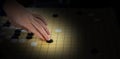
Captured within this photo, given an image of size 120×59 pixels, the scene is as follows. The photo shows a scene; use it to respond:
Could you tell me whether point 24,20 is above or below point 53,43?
above

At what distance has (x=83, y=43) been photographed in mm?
1421

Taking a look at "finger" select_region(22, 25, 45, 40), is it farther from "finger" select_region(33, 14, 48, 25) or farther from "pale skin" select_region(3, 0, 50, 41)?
"finger" select_region(33, 14, 48, 25)

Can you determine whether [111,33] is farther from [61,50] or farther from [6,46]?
[6,46]

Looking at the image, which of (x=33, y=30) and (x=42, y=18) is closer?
(x=33, y=30)

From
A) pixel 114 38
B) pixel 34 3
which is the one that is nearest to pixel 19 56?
pixel 114 38

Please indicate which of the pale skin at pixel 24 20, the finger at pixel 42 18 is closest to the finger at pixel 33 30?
the pale skin at pixel 24 20

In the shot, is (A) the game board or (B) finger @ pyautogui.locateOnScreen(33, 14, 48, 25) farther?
(B) finger @ pyautogui.locateOnScreen(33, 14, 48, 25)

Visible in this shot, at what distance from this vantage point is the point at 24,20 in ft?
4.79

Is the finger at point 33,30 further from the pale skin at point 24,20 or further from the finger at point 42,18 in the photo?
the finger at point 42,18

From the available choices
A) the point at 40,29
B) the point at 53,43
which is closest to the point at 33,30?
the point at 40,29

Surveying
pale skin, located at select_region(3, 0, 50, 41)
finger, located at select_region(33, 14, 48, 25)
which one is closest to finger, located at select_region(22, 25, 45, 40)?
pale skin, located at select_region(3, 0, 50, 41)

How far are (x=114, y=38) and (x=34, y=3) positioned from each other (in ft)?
2.92

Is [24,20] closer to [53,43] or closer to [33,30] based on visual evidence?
[33,30]

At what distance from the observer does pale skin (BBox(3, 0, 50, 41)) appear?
1448 mm
